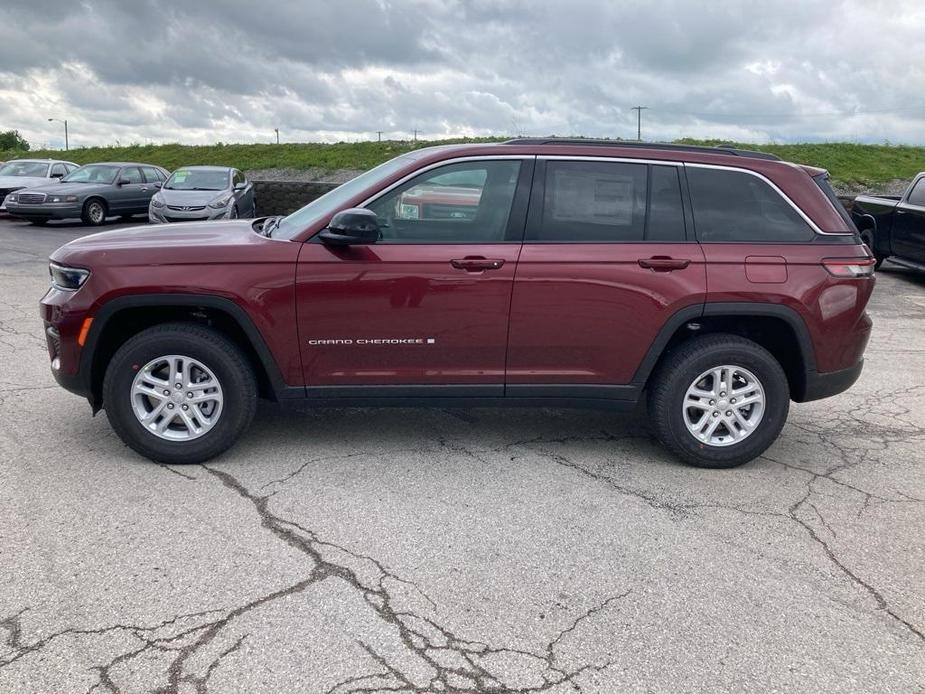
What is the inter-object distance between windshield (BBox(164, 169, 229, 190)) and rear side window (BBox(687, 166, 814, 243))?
46.0ft

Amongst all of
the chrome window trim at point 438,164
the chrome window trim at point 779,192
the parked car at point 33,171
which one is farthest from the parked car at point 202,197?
the chrome window trim at point 779,192

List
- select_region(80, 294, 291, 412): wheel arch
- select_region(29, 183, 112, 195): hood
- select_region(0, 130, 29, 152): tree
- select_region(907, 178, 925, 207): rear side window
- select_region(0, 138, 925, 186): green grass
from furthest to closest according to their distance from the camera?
select_region(0, 130, 29, 152): tree < select_region(0, 138, 925, 186): green grass < select_region(29, 183, 112, 195): hood < select_region(907, 178, 925, 207): rear side window < select_region(80, 294, 291, 412): wheel arch

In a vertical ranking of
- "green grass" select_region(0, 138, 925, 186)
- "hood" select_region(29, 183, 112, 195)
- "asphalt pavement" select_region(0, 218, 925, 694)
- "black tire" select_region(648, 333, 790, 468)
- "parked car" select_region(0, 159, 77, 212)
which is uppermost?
"green grass" select_region(0, 138, 925, 186)

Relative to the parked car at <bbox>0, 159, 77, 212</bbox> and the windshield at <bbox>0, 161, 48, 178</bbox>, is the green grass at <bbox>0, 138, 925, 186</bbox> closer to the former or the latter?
the parked car at <bbox>0, 159, 77, 212</bbox>

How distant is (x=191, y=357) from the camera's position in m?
4.41

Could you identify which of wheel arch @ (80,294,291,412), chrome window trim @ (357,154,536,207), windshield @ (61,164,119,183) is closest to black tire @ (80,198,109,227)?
windshield @ (61,164,119,183)

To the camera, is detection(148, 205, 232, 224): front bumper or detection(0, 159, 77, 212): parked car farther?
detection(0, 159, 77, 212): parked car

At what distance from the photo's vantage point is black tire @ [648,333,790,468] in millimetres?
4609

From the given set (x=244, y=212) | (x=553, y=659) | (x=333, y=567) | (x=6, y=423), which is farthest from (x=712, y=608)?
(x=244, y=212)

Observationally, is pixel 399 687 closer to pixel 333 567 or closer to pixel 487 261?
pixel 333 567

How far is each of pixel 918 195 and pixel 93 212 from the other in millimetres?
16961

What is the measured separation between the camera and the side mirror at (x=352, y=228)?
13.8 ft

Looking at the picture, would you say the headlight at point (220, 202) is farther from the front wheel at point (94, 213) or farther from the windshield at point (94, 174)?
the windshield at point (94, 174)

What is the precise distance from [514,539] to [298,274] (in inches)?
71.7
